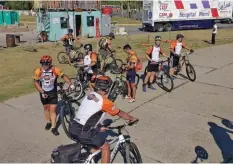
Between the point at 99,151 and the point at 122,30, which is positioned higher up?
the point at 122,30

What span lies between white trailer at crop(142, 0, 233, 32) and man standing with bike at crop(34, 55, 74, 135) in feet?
81.2

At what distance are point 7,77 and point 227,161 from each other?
8720 mm

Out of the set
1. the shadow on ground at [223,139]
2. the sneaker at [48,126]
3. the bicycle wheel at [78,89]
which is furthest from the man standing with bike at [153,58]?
the sneaker at [48,126]

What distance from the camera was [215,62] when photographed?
13133mm

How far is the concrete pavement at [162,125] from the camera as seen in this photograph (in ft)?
16.7

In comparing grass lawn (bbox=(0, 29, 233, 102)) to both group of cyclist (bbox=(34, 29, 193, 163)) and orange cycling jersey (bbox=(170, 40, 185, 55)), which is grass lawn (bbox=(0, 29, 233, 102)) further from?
orange cycling jersey (bbox=(170, 40, 185, 55))

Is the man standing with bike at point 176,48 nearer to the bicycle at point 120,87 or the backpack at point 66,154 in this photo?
the bicycle at point 120,87

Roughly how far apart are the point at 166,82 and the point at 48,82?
178 inches

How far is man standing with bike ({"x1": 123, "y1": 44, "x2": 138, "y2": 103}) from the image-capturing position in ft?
24.0

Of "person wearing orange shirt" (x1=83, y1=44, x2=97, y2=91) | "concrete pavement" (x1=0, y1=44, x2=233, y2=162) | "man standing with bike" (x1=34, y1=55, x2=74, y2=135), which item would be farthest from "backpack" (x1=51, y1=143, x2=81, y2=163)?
"person wearing orange shirt" (x1=83, y1=44, x2=97, y2=91)

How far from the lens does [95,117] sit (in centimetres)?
374

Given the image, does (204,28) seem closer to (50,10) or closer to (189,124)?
(50,10)

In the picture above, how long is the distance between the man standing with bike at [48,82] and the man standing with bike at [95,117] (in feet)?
5.99

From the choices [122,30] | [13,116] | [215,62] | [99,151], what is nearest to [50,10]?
[122,30]
